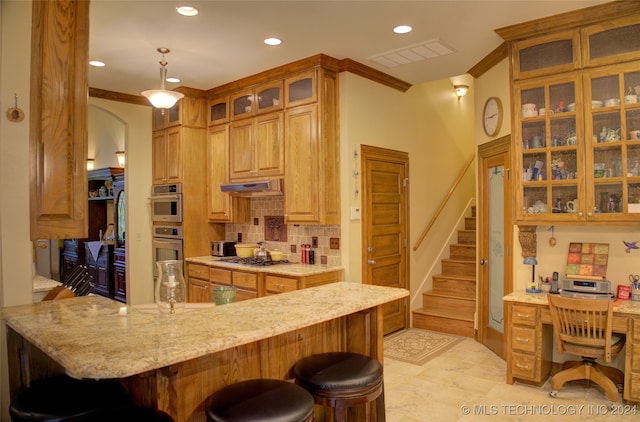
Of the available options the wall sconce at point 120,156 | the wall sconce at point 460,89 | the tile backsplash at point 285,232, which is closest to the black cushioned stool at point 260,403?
the tile backsplash at point 285,232

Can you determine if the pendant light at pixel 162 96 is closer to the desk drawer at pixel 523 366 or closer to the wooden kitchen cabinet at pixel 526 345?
the wooden kitchen cabinet at pixel 526 345

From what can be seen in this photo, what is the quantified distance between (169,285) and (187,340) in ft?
1.57

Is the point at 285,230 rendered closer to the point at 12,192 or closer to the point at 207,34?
the point at 207,34

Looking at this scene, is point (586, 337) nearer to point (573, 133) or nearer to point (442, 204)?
point (573, 133)

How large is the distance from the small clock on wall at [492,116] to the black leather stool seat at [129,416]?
3.96 meters

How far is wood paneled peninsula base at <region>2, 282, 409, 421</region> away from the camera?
4.78ft

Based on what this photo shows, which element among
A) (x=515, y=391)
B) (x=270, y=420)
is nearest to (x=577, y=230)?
(x=515, y=391)

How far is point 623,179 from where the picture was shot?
331cm

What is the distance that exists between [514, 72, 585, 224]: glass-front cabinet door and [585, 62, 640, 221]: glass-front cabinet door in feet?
0.27

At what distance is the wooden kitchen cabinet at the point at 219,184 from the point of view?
18.0ft

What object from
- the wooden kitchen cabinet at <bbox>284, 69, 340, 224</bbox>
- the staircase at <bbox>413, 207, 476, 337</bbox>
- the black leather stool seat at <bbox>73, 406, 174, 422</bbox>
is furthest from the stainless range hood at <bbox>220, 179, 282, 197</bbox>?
the black leather stool seat at <bbox>73, 406, 174, 422</bbox>

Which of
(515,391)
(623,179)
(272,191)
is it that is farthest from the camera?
(272,191)

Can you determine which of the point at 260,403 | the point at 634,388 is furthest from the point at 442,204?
the point at 260,403

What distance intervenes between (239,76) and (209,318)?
12.5 ft
